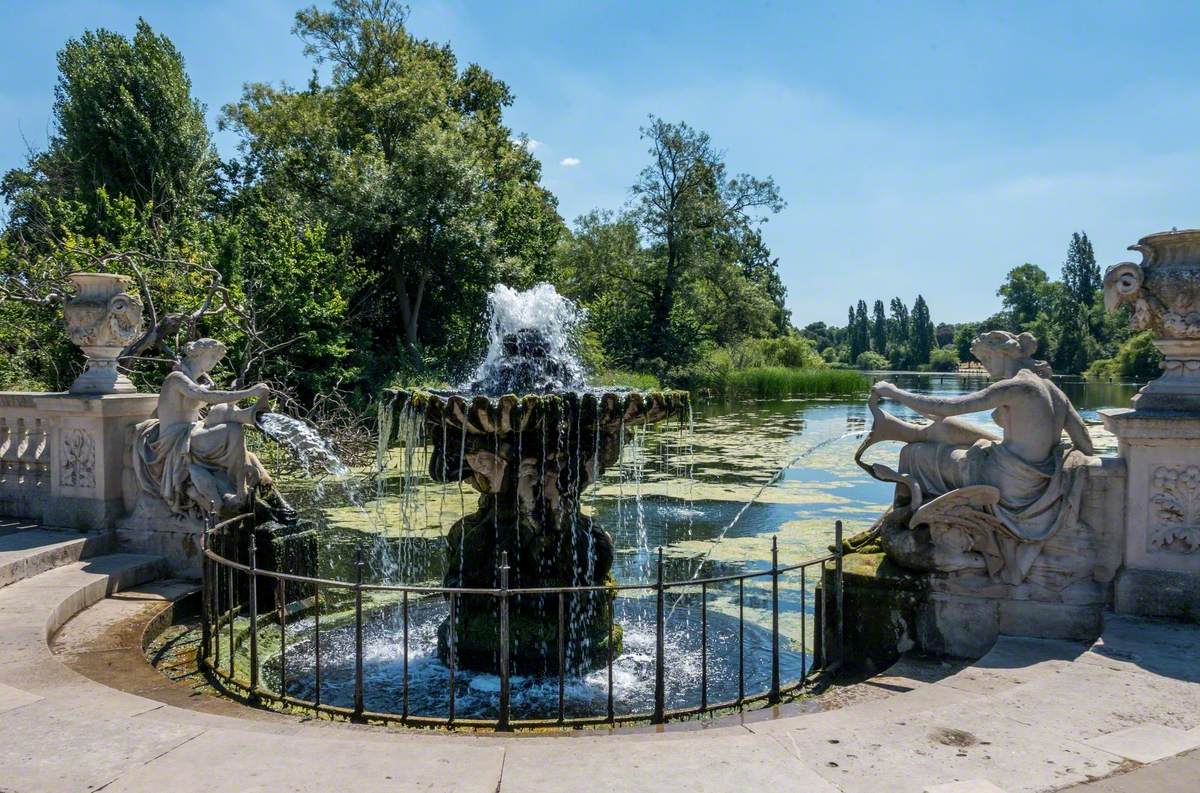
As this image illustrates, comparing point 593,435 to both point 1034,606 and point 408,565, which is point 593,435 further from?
point 408,565

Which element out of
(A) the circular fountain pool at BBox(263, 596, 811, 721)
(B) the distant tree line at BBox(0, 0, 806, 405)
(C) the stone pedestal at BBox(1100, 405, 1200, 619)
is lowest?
(A) the circular fountain pool at BBox(263, 596, 811, 721)

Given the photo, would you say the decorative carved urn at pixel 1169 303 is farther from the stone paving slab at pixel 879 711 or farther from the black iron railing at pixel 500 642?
the stone paving slab at pixel 879 711

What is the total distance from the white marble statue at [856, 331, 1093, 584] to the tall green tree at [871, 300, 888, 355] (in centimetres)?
12316

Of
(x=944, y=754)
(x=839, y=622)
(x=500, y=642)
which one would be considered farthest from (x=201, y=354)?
(x=944, y=754)

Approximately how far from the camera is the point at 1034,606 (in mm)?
5316

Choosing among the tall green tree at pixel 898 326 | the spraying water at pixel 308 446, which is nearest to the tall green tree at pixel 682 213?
the spraying water at pixel 308 446

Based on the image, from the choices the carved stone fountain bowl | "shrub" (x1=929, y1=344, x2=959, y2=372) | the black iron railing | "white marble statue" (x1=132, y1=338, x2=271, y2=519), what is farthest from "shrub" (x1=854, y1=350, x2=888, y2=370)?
"white marble statue" (x1=132, y1=338, x2=271, y2=519)

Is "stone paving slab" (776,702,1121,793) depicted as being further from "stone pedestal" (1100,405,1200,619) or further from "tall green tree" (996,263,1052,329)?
"tall green tree" (996,263,1052,329)

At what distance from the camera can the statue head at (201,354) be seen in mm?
6930

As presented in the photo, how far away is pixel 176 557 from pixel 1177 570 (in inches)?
272

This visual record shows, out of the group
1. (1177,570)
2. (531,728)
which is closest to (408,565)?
(531,728)

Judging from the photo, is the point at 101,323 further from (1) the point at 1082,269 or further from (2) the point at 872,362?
(2) the point at 872,362

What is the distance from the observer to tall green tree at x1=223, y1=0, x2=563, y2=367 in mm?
23797

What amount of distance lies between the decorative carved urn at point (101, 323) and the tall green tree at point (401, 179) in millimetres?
15710
